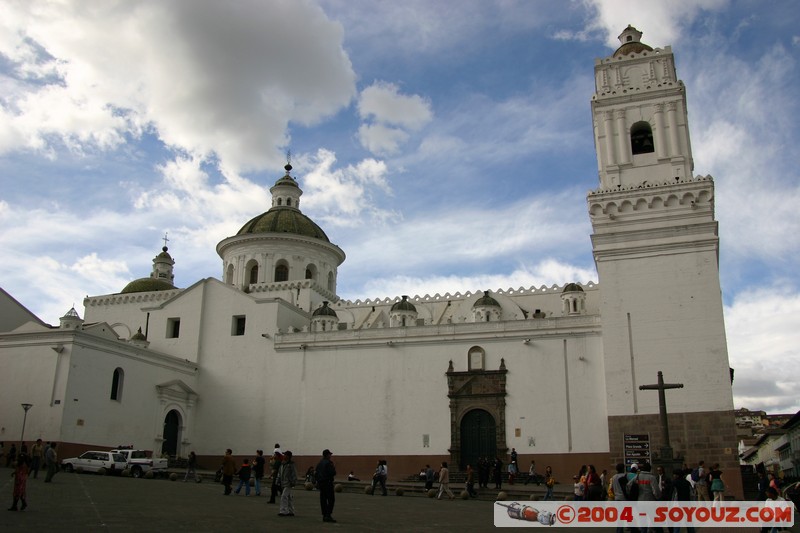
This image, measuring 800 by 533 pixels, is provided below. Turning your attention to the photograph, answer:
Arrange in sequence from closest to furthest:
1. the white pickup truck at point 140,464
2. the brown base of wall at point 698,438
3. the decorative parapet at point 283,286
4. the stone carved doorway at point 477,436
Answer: the brown base of wall at point 698,438 → the white pickup truck at point 140,464 → the stone carved doorway at point 477,436 → the decorative parapet at point 283,286

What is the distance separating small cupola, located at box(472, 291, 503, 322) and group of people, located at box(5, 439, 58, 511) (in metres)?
17.1

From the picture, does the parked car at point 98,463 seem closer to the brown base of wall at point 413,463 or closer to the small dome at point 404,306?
the brown base of wall at point 413,463

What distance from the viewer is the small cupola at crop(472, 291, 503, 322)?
3128 cm

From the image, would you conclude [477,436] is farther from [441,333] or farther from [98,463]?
[98,463]

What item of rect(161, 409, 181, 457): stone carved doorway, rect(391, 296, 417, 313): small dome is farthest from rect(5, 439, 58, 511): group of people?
rect(391, 296, 417, 313): small dome

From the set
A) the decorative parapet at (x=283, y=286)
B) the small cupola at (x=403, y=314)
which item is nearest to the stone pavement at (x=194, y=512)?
the small cupola at (x=403, y=314)

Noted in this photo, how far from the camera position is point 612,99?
28.0 metres

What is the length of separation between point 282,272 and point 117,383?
38.9 feet

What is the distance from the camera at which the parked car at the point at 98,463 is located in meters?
23.5

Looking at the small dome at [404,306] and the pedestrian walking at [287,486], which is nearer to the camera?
the pedestrian walking at [287,486]

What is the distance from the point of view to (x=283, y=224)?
129ft

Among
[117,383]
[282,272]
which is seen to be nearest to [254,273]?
[282,272]

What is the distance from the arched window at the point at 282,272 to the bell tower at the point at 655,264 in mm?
17926

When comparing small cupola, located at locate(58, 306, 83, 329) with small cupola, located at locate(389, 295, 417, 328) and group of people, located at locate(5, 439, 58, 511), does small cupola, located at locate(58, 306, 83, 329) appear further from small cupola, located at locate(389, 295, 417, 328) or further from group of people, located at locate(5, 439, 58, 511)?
small cupola, located at locate(389, 295, 417, 328)
